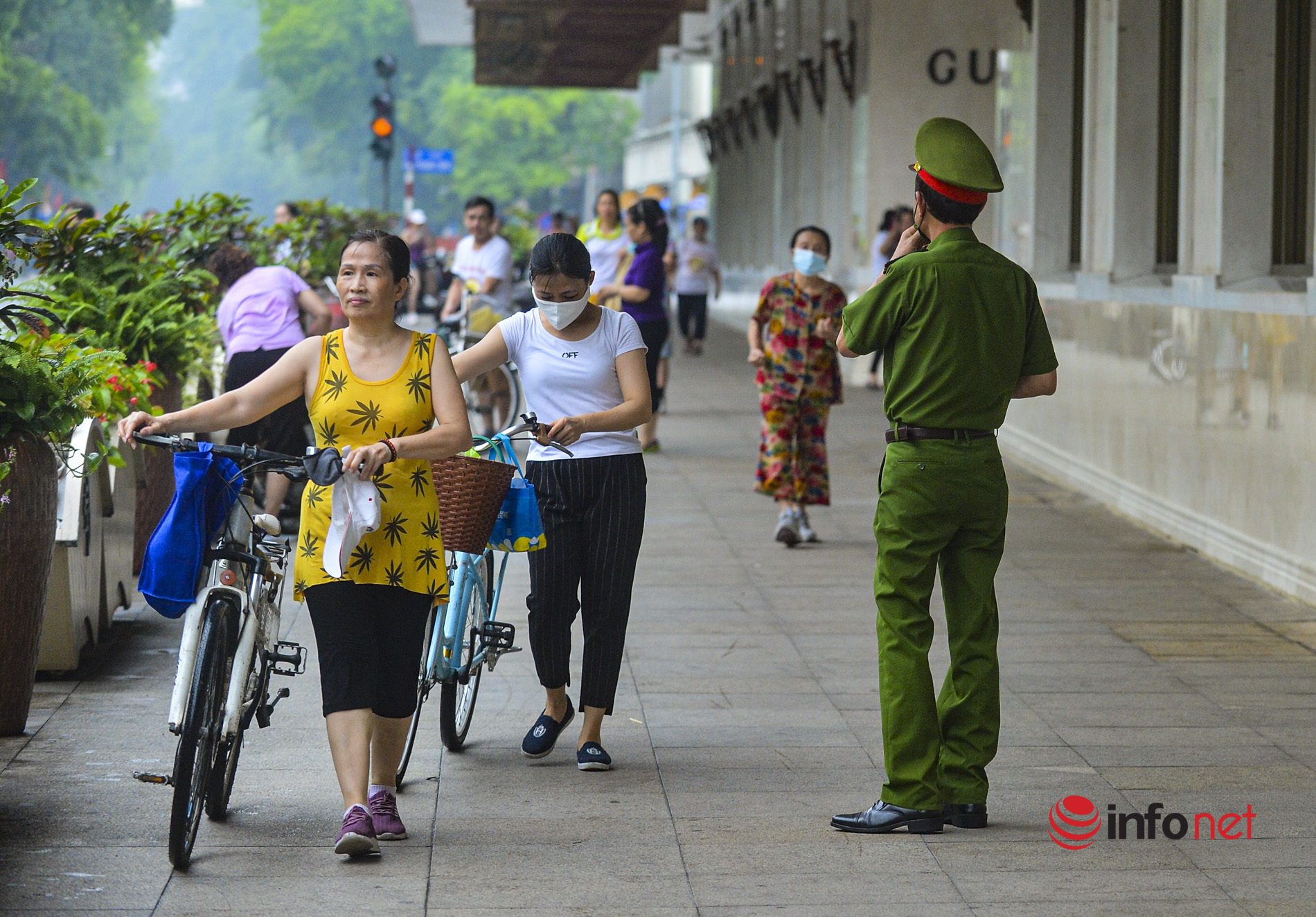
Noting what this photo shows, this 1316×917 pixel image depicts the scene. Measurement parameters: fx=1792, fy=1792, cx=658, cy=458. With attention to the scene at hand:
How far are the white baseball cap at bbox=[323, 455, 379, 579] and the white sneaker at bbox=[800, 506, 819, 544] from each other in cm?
573

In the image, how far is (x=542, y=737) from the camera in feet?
19.3

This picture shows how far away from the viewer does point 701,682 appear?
274 inches

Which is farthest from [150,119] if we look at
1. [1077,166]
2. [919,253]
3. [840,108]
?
[919,253]

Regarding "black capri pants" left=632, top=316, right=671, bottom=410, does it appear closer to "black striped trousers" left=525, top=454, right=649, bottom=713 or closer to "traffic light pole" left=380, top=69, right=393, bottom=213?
"black striped trousers" left=525, top=454, right=649, bottom=713

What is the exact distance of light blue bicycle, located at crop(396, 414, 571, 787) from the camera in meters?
5.65

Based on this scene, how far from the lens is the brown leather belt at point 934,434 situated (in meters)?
5.02

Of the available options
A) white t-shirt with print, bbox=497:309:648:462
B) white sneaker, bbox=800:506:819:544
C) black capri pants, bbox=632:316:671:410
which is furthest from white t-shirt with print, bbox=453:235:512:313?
white t-shirt with print, bbox=497:309:648:462

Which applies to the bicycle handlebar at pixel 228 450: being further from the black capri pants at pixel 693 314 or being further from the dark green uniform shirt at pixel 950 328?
the black capri pants at pixel 693 314

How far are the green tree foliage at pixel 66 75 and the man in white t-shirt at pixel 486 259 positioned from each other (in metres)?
36.9

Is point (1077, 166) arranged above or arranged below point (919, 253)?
above

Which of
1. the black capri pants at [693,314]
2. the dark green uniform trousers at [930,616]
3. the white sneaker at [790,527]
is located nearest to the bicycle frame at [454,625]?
the dark green uniform trousers at [930,616]

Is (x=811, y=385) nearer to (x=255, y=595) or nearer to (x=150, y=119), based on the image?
(x=255, y=595)

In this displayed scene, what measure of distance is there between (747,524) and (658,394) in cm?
365

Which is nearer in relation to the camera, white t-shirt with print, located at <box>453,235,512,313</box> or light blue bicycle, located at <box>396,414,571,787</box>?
light blue bicycle, located at <box>396,414,571,787</box>
